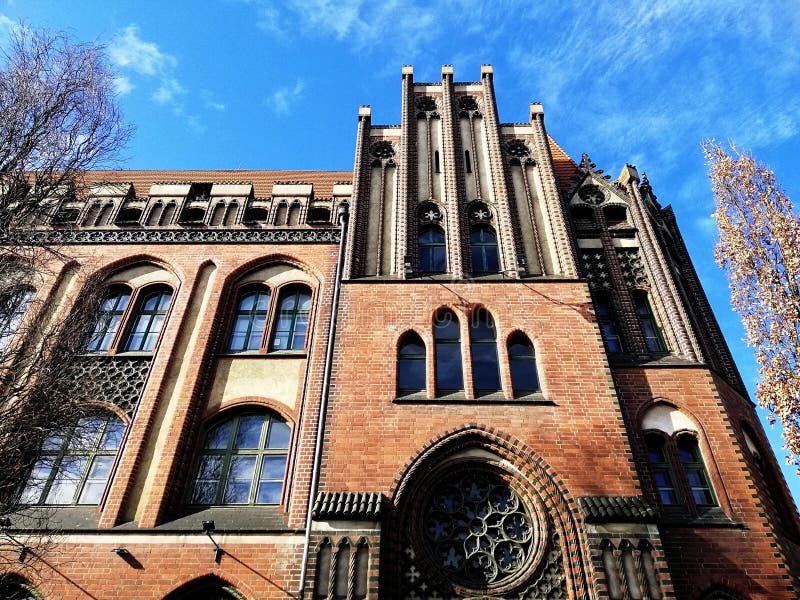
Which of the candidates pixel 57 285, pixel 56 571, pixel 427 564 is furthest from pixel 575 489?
pixel 57 285

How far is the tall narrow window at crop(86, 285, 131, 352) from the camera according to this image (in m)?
11.0

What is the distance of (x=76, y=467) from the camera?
9.20 m

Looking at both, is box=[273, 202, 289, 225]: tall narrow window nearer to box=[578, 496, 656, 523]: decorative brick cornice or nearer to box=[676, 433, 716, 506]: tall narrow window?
box=[578, 496, 656, 523]: decorative brick cornice

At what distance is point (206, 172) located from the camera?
1805 centimetres

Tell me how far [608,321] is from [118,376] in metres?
9.63

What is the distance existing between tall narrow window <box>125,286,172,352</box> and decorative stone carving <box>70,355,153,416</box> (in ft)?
1.32

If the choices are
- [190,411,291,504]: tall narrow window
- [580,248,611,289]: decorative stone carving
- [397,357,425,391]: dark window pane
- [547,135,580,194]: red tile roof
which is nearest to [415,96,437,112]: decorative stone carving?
[547,135,580,194]: red tile roof

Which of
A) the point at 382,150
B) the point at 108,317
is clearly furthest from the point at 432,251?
the point at 108,317

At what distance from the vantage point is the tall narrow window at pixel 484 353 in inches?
356

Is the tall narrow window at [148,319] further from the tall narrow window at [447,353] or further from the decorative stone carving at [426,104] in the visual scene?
the decorative stone carving at [426,104]

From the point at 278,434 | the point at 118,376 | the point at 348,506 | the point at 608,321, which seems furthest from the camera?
the point at 608,321

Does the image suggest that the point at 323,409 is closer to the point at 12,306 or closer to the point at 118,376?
the point at 118,376

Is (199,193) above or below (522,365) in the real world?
above

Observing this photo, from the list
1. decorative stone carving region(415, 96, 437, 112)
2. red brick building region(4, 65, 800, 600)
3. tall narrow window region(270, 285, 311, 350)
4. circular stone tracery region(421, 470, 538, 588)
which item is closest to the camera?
circular stone tracery region(421, 470, 538, 588)
